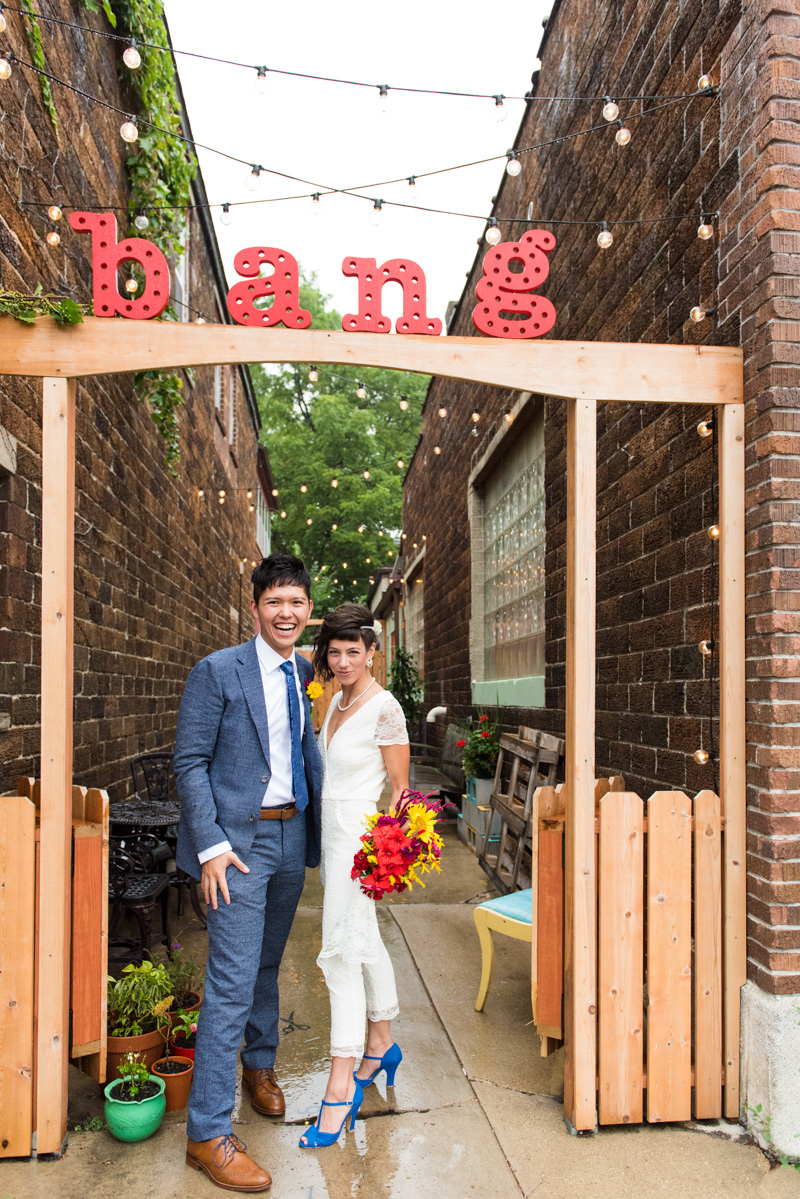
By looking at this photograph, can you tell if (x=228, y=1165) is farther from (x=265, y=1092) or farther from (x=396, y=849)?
(x=396, y=849)

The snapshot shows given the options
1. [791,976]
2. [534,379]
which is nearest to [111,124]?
[534,379]

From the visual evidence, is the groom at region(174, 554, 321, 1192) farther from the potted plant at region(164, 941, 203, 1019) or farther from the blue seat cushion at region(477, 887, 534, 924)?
the blue seat cushion at region(477, 887, 534, 924)

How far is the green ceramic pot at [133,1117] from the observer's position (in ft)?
9.32

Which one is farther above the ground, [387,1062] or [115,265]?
[115,265]

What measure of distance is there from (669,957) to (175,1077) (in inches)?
71.3

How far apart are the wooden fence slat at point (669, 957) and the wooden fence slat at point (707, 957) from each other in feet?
0.10

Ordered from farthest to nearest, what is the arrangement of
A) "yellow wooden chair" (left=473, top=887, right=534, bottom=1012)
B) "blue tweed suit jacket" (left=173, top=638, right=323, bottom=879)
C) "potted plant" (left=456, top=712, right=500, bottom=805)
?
"potted plant" (left=456, top=712, right=500, bottom=805) → "yellow wooden chair" (left=473, top=887, right=534, bottom=1012) → "blue tweed suit jacket" (left=173, top=638, right=323, bottom=879)

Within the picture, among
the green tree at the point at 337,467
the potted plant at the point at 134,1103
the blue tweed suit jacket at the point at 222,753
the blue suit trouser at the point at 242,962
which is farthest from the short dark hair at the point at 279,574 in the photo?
the green tree at the point at 337,467

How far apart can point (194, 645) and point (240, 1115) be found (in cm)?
674

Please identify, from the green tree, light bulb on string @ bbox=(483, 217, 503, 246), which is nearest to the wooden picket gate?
light bulb on string @ bbox=(483, 217, 503, 246)

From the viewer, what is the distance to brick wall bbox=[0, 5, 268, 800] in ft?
11.8

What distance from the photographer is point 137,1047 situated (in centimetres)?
307

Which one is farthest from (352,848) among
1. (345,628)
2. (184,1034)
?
(184,1034)

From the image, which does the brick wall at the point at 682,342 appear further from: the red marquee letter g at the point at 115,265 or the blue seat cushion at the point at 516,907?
the red marquee letter g at the point at 115,265
